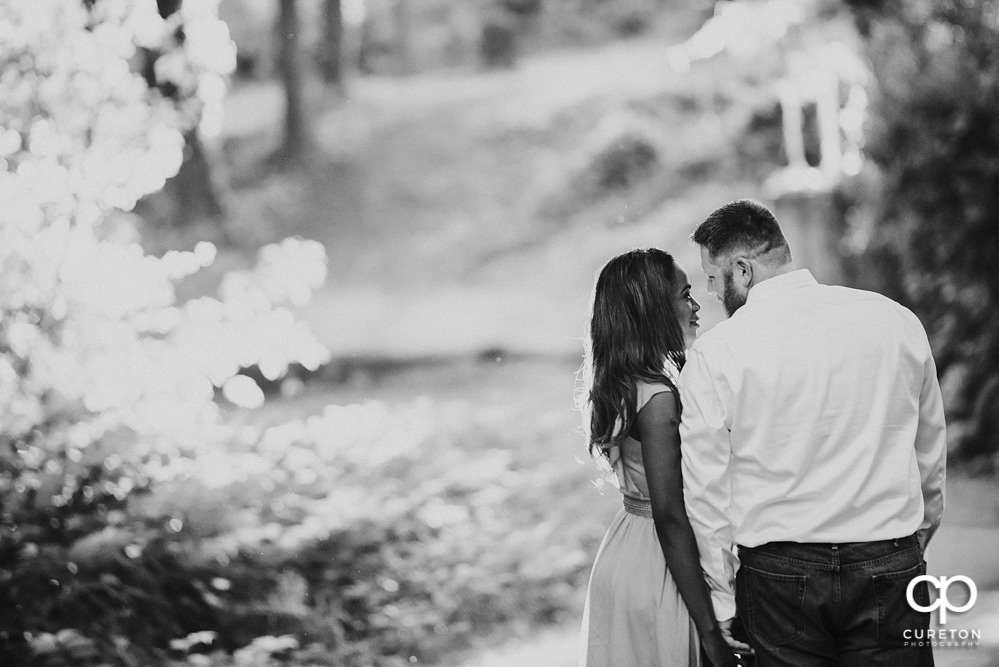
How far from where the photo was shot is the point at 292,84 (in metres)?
6.38

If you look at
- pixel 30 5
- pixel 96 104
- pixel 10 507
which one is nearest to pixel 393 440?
pixel 10 507

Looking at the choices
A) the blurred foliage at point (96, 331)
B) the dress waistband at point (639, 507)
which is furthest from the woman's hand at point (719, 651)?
the blurred foliage at point (96, 331)

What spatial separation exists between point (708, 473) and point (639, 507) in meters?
0.36

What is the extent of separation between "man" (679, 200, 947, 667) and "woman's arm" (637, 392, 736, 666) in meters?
0.04

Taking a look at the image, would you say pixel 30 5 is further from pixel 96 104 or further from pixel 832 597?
pixel 832 597

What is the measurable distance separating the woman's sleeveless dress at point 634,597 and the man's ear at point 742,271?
0.31 m

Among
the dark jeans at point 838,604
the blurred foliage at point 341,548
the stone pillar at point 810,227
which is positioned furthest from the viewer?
the stone pillar at point 810,227

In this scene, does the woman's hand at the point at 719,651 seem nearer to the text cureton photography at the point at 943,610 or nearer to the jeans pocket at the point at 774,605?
the jeans pocket at the point at 774,605

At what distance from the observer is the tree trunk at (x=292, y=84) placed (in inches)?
248

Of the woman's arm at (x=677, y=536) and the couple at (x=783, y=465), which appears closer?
the couple at (x=783, y=465)

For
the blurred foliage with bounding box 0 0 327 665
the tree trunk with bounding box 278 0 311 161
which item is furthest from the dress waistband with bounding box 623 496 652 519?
the tree trunk with bounding box 278 0 311 161

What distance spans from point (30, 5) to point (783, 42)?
4854mm

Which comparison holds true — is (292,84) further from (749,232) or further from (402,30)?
(749,232)

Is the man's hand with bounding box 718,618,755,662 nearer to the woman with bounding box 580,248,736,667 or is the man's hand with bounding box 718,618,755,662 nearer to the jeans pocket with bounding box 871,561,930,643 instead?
the woman with bounding box 580,248,736,667
